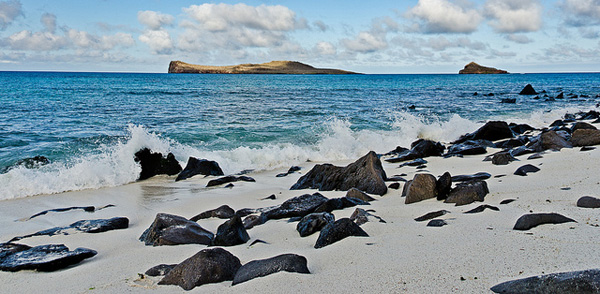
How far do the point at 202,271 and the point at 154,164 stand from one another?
645 cm

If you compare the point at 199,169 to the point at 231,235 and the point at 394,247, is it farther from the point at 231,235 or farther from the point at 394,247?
the point at 394,247

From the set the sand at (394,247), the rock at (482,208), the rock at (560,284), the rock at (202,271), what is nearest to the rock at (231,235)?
the sand at (394,247)

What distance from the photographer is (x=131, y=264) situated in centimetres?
343

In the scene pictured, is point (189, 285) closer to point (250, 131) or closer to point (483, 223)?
point (483, 223)

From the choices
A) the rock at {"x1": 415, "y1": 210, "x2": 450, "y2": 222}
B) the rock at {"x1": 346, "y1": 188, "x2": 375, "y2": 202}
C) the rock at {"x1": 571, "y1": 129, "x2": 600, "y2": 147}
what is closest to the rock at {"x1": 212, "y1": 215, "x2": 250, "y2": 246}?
the rock at {"x1": 415, "y1": 210, "x2": 450, "y2": 222}

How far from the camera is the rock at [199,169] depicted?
833cm

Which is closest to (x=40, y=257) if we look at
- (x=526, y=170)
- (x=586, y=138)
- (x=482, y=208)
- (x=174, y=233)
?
(x=174, y=233)

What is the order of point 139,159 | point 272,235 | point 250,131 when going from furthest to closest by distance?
1. point 250,131
2. point 139,159
3. point 272,235

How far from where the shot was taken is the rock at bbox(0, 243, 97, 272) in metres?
3.34

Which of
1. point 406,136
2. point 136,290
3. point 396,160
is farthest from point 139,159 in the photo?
point 406,136

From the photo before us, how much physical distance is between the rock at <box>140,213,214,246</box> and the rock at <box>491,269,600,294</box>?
2.56m

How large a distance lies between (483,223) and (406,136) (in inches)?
392

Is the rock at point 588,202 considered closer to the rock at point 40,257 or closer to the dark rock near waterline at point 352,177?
the dark rock near waterline at point 352,177

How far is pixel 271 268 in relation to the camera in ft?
8.61
